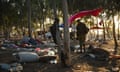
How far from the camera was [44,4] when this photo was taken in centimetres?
4919

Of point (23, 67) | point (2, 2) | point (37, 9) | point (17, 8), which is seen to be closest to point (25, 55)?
point (23, 67)

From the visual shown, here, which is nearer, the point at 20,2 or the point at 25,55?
the point at 25,55

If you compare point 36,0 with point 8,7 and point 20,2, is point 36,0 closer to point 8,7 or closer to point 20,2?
point 20,2

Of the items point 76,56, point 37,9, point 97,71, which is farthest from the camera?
point 37,9

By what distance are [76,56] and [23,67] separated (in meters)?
4.53

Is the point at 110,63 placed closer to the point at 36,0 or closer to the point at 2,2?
the point at 2,2

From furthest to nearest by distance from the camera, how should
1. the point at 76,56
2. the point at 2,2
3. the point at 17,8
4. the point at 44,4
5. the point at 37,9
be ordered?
the point at 37,9, the point at 44,4, the point at 17,8, the point at 2,2, the point at 76,56

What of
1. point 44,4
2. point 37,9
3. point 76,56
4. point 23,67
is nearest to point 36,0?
point 44,4

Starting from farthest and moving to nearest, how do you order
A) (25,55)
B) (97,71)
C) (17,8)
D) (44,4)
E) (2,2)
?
(44,4) < (17,8) < (2,2) < (25,55) < (97,71)

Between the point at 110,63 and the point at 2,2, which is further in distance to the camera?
the point at 2,2

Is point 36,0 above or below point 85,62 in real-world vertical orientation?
above

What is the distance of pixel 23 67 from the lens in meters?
14.1

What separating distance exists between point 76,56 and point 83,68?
378 cm

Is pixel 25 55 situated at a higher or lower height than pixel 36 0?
lower
